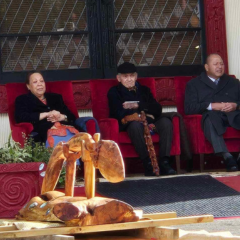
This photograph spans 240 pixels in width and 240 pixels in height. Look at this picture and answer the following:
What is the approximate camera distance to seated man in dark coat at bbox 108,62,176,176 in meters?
6.19

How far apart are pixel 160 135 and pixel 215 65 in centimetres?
98

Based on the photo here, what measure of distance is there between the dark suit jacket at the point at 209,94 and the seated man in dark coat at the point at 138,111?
372 mm

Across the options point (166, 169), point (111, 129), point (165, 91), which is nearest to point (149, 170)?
point (166, 169)

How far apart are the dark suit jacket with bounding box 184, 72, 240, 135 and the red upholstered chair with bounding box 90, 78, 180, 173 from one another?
32 centimetres

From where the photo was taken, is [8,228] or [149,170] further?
[149,170]

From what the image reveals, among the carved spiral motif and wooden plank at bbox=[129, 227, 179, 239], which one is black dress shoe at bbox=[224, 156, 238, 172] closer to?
the carved spiral motif

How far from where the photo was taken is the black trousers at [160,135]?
6.18m

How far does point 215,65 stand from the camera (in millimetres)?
6793

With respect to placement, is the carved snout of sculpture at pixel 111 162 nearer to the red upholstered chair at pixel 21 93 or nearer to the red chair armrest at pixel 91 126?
the red upholstered chair at pixel 21 93

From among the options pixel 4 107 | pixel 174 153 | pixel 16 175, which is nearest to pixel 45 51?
pixel 4 107

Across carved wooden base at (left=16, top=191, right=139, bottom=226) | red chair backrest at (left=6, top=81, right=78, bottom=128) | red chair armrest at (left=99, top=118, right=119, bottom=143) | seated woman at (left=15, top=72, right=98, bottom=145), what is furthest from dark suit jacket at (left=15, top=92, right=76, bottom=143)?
carved wooden base at (left=16, top=191, right=139, bottom=226)

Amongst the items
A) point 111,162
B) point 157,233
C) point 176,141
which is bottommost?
point 157,233

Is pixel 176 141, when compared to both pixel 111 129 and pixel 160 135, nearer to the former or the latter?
pixel 160 135

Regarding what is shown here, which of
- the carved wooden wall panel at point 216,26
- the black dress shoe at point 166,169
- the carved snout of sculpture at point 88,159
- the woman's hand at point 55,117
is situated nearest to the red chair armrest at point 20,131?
the woman's hand at point 55,117
